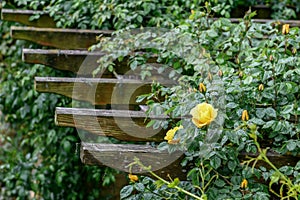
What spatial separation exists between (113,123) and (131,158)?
0.57 ft

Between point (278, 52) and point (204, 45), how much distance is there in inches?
15.9

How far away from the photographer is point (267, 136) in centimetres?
184

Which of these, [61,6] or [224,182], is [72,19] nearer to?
[61,6]

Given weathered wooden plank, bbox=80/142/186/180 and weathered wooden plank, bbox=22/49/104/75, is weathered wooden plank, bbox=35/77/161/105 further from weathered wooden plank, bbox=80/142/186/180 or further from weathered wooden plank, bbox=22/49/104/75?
weathered wooden plank, bbox=80/142/186/180

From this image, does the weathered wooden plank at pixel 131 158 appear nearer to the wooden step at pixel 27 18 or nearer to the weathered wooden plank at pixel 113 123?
the weathered wooden plank at pixel 113 123

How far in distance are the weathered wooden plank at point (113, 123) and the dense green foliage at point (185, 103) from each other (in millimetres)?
111

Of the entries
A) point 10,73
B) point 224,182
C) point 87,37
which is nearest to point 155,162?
point 224,182

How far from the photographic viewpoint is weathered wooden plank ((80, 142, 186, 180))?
1.74 meters

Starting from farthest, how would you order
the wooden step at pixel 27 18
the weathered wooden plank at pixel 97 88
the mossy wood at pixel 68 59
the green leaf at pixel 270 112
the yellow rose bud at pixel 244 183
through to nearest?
the wooden step at pixel 27 18 → the mossy wood at pixel 68 59 → the weathered wooden plank at pixel 97 88 → the green leaf at pixel 270 112 → the yellow rose bud at pixel 244 183

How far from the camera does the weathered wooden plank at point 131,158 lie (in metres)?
1.74

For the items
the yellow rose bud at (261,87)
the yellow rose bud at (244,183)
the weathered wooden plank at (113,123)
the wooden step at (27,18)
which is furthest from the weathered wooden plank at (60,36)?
the yellow rose bud at (244,183)

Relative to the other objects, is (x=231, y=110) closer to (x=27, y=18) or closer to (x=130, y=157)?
(x=130, y=157)

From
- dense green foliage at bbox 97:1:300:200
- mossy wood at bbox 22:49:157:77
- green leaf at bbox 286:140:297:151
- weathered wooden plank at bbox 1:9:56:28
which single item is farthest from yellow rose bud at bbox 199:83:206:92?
weathered wooden plank at bbox 1:9:56:28

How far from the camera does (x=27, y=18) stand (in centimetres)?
332
